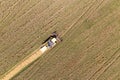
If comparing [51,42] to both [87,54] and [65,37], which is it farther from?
[87,54]

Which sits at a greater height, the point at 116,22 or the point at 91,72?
the point at 116,22

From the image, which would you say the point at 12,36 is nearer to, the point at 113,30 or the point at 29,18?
the point at 29,18

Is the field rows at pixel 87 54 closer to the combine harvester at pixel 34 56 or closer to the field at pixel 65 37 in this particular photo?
the field at pixel 65 37

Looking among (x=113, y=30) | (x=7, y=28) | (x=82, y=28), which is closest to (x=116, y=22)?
(x=113, y=30)

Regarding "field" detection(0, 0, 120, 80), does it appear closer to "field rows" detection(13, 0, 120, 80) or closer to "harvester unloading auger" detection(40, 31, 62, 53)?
"field rows" detection(13, 0, 120, 80)

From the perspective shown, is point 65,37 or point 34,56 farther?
point 65,37

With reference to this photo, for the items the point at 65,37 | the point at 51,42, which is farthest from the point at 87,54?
the point at 51,42

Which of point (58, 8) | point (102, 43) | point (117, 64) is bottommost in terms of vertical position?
point (117, 64)
